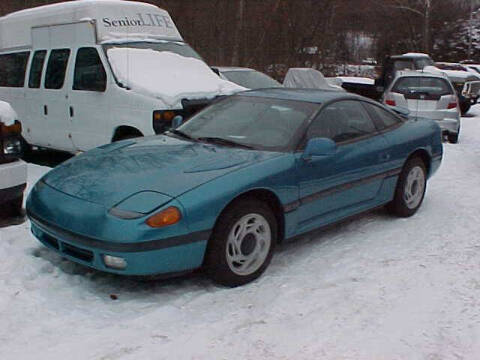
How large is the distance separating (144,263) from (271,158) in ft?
4.34

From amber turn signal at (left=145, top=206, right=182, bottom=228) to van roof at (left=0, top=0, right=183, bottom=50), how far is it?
451 centimetres

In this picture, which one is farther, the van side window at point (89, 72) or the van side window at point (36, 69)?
the van side window at point (36, 69)

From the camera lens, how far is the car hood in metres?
3.78

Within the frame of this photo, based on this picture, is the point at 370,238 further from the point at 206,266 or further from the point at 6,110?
the point at 6,110

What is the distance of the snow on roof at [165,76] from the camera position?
676 cm

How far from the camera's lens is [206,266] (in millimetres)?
3887

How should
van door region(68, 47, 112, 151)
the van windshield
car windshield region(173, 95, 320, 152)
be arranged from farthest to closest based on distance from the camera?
the van windshield → van door region(68, 47, 112, 151) → car windshield region(173, 95, 320, 152)

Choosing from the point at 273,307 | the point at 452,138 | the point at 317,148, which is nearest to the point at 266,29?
the point at 452,138

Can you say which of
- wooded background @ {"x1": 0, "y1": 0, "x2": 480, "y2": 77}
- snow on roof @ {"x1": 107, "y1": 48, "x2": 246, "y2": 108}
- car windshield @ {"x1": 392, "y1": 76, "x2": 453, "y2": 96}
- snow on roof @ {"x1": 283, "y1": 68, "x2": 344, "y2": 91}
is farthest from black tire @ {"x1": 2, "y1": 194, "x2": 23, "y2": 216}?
wooded background @ {"x1": 0, "y1": 0, "x2": 480, "y2": 77}

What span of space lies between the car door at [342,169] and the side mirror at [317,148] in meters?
0.06

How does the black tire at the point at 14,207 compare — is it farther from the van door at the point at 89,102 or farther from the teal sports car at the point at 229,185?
the van door at the point at 89,102

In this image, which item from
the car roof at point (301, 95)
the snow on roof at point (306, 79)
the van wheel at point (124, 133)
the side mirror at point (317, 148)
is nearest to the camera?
the side mirror at point (317, 148)

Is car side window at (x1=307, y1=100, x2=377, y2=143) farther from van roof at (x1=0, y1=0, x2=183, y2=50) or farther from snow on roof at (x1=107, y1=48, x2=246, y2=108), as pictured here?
van roof at (x1=0, y1=0, x2=183, y2=50)

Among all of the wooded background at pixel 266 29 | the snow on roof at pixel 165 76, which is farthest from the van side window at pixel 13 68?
the wooded background at pixel 266 29
